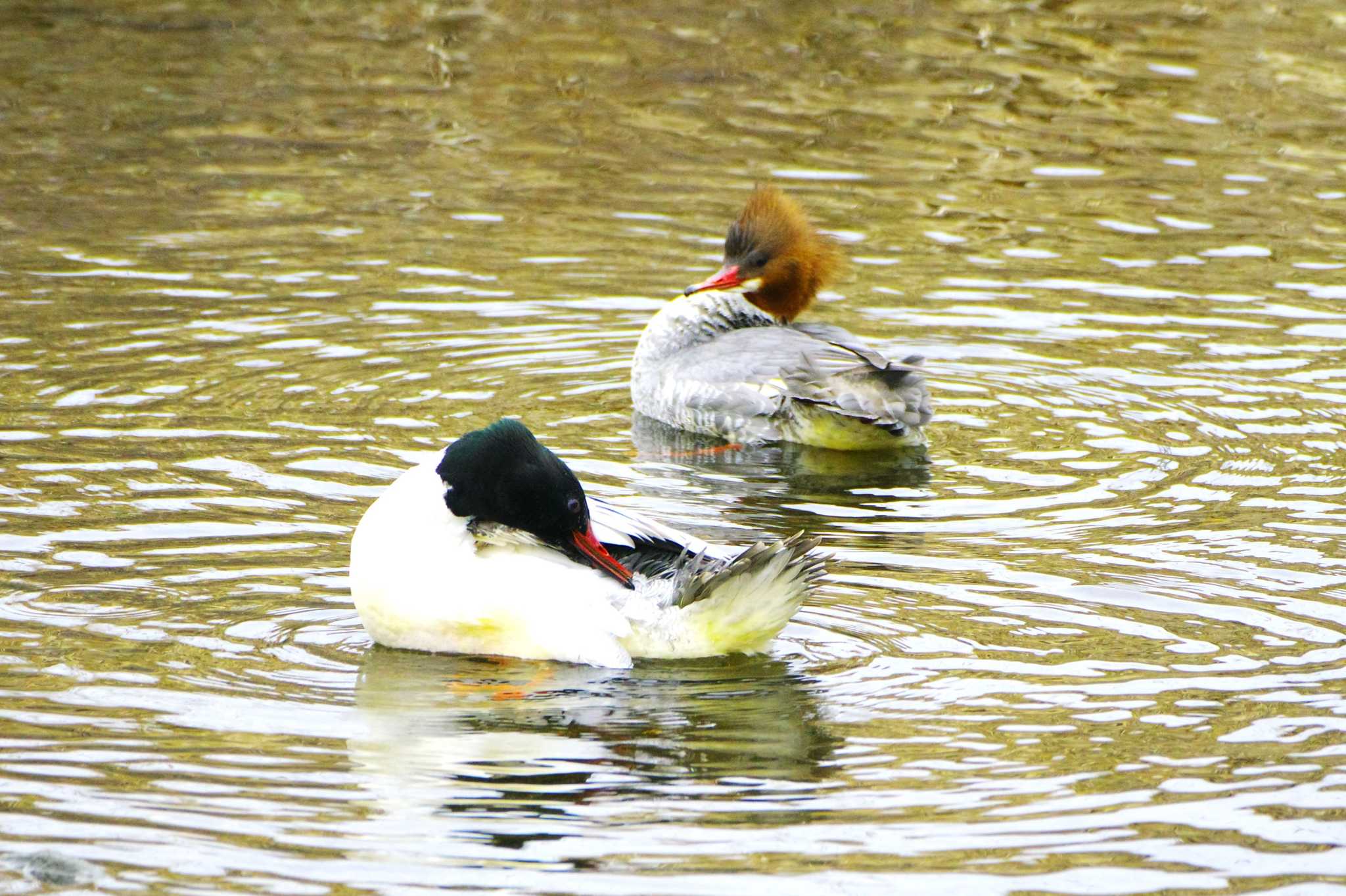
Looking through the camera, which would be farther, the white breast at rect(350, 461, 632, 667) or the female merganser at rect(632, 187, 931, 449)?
the female merganser at rect(632, 187, 931, 449)

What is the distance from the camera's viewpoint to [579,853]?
5.23 m

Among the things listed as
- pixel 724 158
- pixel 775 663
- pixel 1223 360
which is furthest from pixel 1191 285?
pixel 775 663

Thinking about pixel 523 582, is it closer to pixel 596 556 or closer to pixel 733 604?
pixel 596 556

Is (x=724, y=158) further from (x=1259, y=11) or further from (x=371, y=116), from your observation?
(x=1259, y=11)

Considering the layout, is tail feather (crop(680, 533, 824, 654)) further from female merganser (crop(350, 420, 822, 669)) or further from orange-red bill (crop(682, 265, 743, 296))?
orange-red bill (crop(682, 265, 743, 296))

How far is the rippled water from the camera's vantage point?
5.49m

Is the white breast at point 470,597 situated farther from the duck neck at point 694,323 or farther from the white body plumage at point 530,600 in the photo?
the duck neck at point 694,323

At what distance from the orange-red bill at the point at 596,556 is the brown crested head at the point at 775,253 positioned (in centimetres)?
413

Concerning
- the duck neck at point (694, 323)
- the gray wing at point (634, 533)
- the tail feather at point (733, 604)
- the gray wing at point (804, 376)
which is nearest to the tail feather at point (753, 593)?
the tail feather at point (733, 604)

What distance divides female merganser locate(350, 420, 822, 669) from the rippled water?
0.43 ft

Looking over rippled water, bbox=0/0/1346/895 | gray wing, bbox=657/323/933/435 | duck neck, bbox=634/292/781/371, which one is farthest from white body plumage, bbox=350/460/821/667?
duck neck, bbox=634/292/781/371

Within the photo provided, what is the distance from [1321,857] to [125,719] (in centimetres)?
342

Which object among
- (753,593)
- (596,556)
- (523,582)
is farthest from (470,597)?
(753,593)

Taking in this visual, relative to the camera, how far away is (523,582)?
6777 mm
